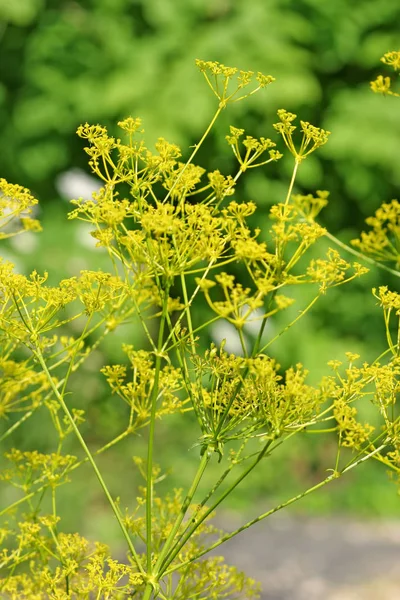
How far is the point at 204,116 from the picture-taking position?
21.1ft

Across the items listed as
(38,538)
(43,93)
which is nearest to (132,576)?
(38,538)

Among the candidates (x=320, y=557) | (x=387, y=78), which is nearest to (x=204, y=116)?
(x=320, y=557)

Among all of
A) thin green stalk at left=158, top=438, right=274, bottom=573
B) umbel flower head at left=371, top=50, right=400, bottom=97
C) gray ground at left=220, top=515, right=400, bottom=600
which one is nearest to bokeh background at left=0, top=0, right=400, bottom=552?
gray ground at left=220, top=515, right=400, bottom=600

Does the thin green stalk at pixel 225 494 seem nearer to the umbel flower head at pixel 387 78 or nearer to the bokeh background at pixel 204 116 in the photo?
the umbel flower head at pixel 387 78

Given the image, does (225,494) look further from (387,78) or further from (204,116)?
(204,116)

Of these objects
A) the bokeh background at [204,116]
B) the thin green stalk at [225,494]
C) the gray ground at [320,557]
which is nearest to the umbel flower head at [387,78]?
the thin green stalk at [225,494]

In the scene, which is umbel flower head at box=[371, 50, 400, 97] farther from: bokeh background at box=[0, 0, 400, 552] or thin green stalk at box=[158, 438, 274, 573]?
bokeh background at box=[0, 0, 400, 552]

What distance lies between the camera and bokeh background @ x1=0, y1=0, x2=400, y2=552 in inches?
257

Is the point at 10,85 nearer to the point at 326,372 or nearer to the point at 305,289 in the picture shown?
the point at 305,289

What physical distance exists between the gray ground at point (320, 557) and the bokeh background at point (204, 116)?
10.8 inches

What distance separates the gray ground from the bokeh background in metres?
0.28

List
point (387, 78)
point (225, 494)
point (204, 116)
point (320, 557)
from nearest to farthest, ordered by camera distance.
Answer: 1. point (225, 494)
2. point (387, 78)
3. point (320, 557)
4. point (204, 116)

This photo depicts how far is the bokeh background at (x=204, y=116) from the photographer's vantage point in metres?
6.52

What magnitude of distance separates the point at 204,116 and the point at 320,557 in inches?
113
